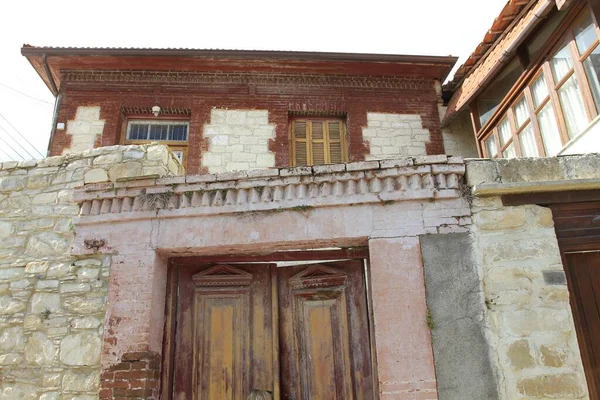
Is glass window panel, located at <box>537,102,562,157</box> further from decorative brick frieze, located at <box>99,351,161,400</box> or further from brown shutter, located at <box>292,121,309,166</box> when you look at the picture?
decorative brick frieze, located at <box>99,351,161,400</box>

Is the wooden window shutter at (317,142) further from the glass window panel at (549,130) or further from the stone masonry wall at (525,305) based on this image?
the stone masonry wall at (525,305)

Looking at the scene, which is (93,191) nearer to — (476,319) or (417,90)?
(476,319)

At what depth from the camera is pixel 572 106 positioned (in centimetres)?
639

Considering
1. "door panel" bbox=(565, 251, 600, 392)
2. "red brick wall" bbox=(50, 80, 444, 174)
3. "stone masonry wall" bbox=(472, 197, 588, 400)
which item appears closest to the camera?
"stone masonry wall" bbox=(472, 197, 588, 400)

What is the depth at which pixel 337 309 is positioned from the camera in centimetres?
422

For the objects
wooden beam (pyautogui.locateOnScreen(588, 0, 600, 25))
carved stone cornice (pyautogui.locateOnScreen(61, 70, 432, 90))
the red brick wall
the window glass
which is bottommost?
wooden beam (pyautogui.locateOnScreen(588, 0, 600, 25))

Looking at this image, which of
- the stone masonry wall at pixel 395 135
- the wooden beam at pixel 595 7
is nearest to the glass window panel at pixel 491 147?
the stone masonry wall at pixel 395 135

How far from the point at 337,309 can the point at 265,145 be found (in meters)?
5.32

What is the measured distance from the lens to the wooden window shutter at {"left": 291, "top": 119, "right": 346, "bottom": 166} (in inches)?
361

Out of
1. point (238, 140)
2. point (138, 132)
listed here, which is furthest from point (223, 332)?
point (138, 132)

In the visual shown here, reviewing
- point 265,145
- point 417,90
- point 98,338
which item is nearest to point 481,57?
point 417,90

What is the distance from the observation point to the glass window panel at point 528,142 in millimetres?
7219

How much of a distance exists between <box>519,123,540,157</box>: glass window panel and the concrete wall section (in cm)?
408

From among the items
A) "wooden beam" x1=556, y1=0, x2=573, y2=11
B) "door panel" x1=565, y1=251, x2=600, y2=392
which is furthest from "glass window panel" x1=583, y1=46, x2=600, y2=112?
"door panel" x1=565, y1=251, x2=600, y2=392
